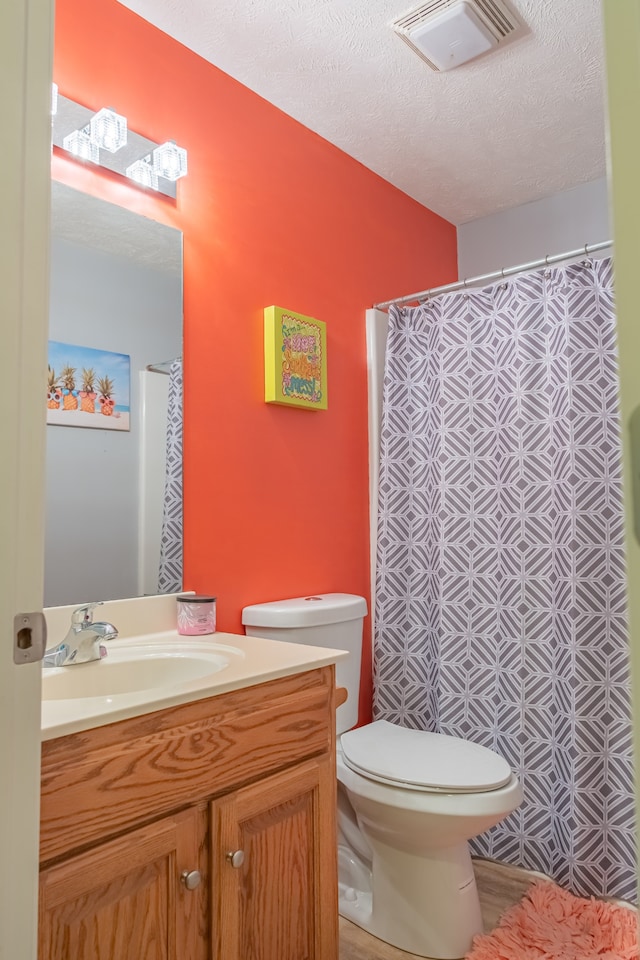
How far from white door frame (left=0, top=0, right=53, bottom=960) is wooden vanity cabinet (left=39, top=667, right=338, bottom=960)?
293mm

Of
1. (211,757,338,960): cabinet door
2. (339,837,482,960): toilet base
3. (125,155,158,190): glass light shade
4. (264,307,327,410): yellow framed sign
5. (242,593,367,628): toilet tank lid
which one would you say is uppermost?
(125,155,158,190): glass light shade

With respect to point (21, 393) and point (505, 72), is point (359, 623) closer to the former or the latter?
point (21, 393)

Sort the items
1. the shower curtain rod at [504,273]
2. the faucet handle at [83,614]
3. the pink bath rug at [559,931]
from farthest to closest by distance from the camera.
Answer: the shower curtain rod at [504,273] < the pink bath rug at [559,931] < the faucet handle at [83,614]

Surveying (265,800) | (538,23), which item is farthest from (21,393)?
(538,23)

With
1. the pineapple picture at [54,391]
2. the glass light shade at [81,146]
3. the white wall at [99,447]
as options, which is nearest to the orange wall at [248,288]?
the glass light shade at [81,146]

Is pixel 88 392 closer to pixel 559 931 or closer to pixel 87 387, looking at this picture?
pixel 87 387

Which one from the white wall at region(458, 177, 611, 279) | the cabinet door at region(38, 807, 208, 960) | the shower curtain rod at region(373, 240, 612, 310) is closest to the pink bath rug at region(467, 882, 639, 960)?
the cabinet door at region(38, 807, 208, 960)

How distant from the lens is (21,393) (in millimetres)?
701

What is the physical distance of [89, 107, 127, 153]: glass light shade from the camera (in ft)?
5.29

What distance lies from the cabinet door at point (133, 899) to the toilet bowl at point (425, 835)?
2.13ft

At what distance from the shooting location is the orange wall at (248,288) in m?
1.76

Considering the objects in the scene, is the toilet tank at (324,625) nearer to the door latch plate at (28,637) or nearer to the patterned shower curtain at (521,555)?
the patterned shower curtain at (521,555)

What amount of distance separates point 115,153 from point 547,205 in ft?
6.09

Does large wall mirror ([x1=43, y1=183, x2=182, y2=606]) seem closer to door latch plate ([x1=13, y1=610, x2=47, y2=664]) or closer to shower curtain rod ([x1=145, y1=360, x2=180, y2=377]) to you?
shower curtain rod ([x1=145, y1=360, x2=180, y2=377])
